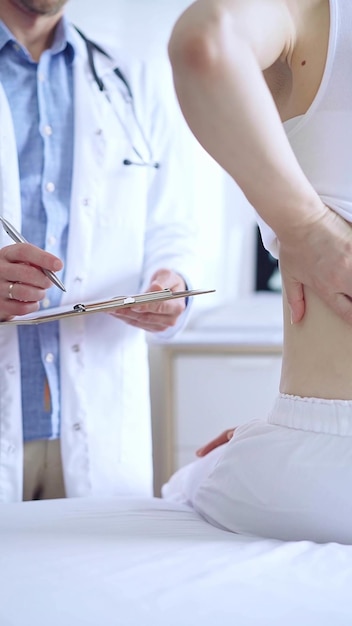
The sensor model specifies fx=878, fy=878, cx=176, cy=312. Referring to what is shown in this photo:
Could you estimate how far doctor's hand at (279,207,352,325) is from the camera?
2.72ft

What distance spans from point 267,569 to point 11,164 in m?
0.93

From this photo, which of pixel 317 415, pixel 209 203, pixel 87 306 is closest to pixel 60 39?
pixel 87 306


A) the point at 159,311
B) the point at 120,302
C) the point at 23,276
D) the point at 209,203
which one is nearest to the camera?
the point at 120,302

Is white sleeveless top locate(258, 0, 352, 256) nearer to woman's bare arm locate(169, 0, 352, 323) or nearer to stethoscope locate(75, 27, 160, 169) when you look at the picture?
woman's bare arm locate(169, 0, 352, 323)

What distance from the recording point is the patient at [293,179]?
779mm

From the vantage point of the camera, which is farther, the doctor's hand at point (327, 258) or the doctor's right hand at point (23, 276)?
the doctor's right hand at point (23, 276)

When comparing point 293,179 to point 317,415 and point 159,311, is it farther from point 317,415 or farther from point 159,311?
point 159,311

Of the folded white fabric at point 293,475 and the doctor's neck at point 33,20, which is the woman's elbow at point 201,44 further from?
the doctor's neck at point 33,20

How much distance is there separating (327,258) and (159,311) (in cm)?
65

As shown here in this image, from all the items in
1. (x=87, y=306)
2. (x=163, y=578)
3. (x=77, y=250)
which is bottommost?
(x=163, y=578)

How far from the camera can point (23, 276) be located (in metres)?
1.24

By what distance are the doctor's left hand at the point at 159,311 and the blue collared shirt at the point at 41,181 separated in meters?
0.14

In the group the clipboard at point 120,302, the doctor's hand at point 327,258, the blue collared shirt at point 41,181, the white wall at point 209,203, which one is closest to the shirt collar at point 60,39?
the blue collared shirt at point 41,181

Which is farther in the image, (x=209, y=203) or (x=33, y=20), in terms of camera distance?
(x=209, y=203)
